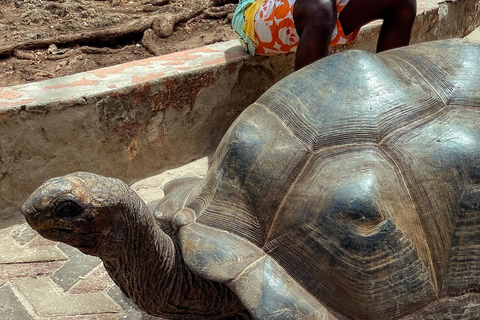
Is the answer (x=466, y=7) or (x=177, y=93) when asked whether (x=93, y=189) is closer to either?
(x=177, y=93)

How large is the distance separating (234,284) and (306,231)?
0.29 m

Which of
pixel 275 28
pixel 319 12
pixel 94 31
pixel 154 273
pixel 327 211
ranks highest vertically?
pixel 319 12

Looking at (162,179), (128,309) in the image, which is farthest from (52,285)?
(162,179)

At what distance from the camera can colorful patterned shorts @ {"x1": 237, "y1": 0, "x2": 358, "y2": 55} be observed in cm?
344

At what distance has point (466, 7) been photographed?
18.4 ft

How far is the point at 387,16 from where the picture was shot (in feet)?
11.4

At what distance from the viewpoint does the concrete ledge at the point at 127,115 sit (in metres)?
3.00

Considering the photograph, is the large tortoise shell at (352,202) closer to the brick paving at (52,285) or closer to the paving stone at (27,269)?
the brick paving at (52,285)

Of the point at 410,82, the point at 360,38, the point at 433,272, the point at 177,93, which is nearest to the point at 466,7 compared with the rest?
the point at 360,38

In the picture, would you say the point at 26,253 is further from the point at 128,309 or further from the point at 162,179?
the point at 162,179

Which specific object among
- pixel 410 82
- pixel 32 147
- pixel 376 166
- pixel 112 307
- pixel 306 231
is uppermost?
pixel 410 82

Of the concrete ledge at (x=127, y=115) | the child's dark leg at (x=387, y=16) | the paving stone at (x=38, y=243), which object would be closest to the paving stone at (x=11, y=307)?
the paving stone at (x=38, y=243)

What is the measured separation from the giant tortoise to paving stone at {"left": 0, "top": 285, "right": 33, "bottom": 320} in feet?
2.49

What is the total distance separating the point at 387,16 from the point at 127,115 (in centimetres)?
179
